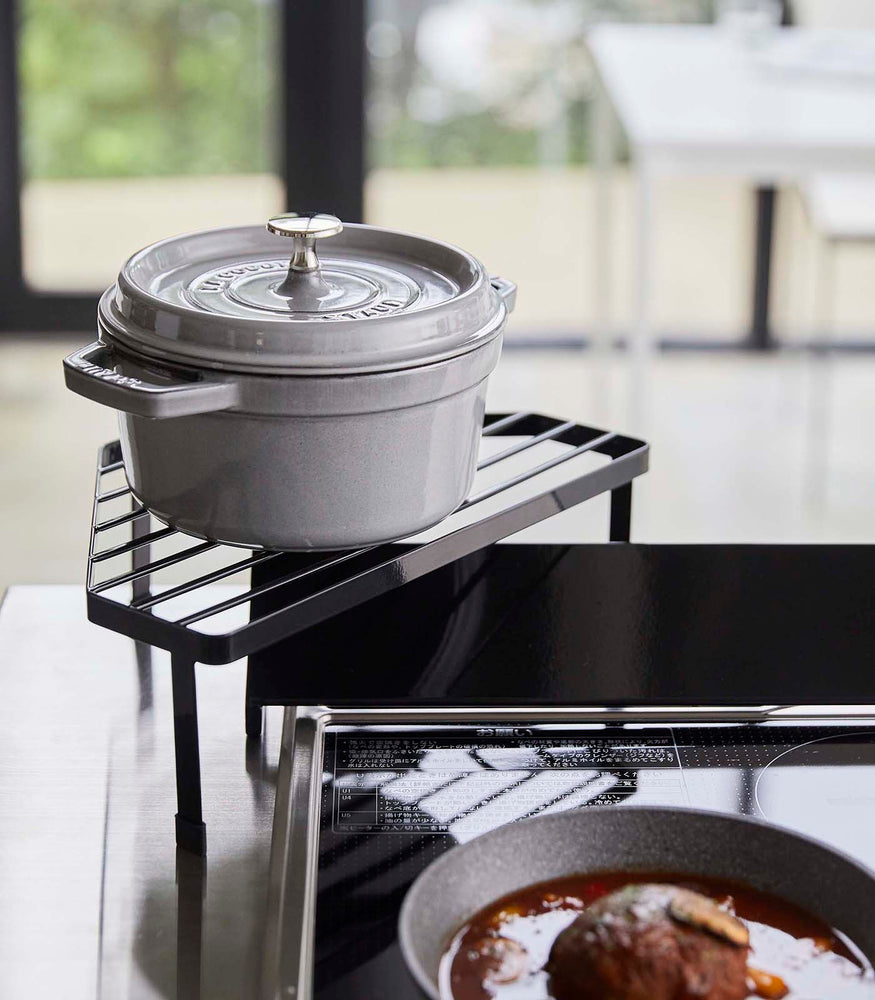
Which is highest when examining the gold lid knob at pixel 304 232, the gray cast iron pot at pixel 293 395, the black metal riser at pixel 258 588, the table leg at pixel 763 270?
the gold lid knob at pixel 304 232

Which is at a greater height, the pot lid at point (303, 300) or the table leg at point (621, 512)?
the pot lid at point (303, 300)

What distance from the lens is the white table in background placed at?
232 cm

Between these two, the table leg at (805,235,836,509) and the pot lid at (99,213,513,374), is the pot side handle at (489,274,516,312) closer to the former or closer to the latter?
the pot lid at (99,213,513,374)

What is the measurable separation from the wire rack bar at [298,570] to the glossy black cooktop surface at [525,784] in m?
0.11

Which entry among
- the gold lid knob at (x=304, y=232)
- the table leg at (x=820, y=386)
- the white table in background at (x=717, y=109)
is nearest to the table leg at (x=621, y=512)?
the gold lid knob at (x=304, y=232)

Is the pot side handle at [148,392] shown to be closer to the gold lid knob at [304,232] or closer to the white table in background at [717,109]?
the gold lid knob at [304,232]

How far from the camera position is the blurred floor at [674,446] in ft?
8.79

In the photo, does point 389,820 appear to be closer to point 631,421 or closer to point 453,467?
point 453,467

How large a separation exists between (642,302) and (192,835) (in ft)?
5.95

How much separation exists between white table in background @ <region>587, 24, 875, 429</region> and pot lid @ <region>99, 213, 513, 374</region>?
61.0 inches

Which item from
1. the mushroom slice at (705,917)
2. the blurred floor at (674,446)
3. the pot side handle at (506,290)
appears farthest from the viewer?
the blurred floor at (674,446)

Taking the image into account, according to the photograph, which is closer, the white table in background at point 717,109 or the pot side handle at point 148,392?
the pot side handle at point 148,392

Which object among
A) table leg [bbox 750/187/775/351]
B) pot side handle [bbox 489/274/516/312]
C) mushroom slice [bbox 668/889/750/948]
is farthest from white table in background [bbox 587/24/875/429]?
mushroom slice [bbox 668/889/750/948]

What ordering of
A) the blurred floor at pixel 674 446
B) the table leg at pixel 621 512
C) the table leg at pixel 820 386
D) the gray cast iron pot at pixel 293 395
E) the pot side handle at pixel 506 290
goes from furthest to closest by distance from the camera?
the table leg at pixel 820 386 → the blurred floor at pixel 674 446 → the table leg at pixel 621 512 → the pot side handle at pixel 506 290 → the gray cast iron pot at pixel 293 395
